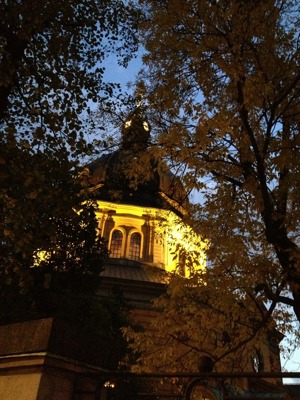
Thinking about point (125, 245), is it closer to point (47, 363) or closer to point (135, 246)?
point (135, 246)

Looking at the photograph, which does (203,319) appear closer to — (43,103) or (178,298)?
(178,298)

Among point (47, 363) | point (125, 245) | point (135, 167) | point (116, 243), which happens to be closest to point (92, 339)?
point (47, 363)

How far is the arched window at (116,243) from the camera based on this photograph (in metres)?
36.2

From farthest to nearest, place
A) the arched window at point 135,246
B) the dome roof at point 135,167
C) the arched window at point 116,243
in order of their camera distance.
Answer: the arched window at point 135,246 → the arched window at point 116,243 → the dome roof at point 135,167

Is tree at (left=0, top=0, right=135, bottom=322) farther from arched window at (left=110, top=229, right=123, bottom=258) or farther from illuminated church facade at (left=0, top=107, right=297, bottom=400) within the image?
arched window at (left=110, top=229, right=123, bottom=258)

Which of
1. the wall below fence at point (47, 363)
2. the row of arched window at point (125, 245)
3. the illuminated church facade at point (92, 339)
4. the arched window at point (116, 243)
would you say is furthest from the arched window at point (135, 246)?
the wall below fence at point (47, 363)

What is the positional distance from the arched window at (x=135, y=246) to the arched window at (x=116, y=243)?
2.98 feet

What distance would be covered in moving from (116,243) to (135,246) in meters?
1.72

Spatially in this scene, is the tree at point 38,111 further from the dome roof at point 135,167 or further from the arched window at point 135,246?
the arched window at point 135,246

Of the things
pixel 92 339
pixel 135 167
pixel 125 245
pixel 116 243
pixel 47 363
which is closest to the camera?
pixel 47 363

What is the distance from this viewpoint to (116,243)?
122 ft

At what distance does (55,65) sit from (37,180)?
9.03 ft

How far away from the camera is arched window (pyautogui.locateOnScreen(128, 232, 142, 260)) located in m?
36.3

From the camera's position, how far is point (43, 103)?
8.04m
